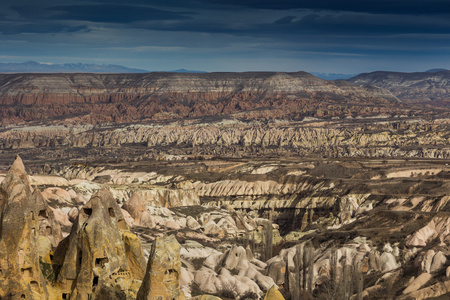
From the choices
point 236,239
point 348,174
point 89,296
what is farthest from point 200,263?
point 348,174

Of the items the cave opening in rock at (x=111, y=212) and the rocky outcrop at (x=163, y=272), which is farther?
the cave opening in rock at (x=111, y=212)

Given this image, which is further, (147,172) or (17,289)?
(147,172)

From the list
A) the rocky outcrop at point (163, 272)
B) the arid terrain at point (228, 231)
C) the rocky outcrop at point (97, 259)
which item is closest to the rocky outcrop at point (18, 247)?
the arid terrain at point (228, 231)

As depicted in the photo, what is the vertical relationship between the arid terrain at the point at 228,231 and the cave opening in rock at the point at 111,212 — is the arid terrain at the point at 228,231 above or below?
below

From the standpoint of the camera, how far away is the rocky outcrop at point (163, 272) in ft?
68.2

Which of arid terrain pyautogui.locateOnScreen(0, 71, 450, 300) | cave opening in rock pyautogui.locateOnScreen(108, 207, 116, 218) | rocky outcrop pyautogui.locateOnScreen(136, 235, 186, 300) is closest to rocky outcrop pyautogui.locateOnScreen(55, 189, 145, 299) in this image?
arid terrain pyautogui.locateOnScreen(0, 71, 450, 300)

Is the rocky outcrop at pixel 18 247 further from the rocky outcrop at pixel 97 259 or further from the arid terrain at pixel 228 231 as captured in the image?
the rocky outcrop at pixel 97 259

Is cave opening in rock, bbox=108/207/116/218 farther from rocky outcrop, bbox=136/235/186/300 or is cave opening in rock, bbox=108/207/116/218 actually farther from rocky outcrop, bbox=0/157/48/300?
rocky outcrop, bbox=136/235/186/300

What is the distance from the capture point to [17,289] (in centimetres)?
2406

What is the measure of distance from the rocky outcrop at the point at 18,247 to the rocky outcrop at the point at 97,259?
140cm

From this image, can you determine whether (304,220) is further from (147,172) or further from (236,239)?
(147,172)

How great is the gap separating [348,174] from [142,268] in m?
110

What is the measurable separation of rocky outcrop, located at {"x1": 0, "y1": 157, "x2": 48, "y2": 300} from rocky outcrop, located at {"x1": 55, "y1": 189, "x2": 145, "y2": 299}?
4.58ft

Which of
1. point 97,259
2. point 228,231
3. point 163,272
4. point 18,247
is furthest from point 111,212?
point 228,231
